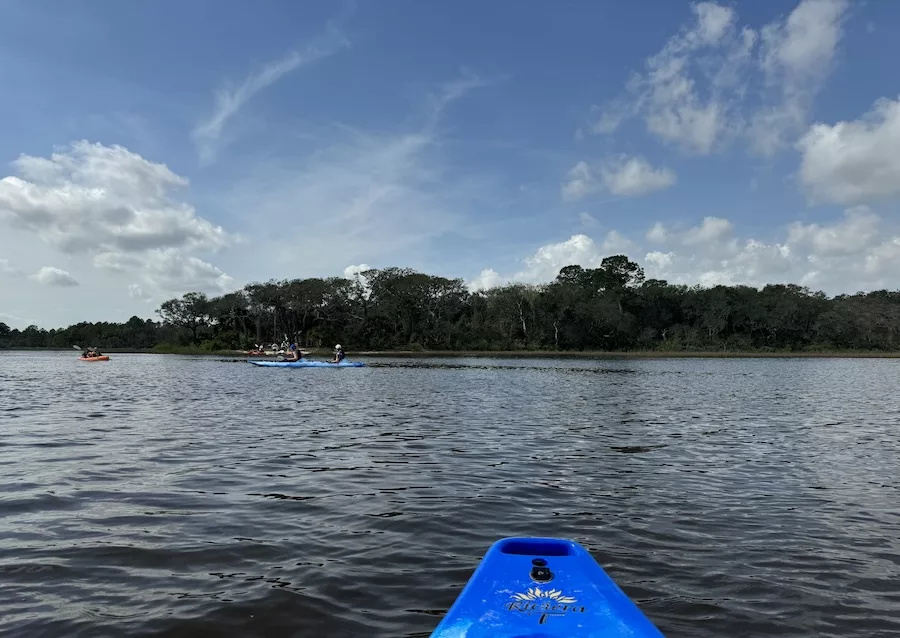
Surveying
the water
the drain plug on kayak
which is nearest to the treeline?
the water

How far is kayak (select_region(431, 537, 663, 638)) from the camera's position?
3.62 metres

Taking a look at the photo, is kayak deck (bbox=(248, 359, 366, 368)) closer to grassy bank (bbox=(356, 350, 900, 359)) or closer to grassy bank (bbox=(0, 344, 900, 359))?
grassy bank (bbox=(0, 344, 900, 359))

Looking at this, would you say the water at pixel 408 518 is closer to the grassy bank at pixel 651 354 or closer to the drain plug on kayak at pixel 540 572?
the drain plug on kayak at pixel 540 572

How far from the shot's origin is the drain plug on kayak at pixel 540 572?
14.6 ft

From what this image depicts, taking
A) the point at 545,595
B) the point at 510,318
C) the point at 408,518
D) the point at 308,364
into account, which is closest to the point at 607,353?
the point at 510,318

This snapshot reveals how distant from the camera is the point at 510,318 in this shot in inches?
3772

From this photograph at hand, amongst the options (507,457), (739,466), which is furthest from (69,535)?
(739,466)

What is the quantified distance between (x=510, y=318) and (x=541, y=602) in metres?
92.3

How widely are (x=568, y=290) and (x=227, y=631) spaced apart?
3869 inches

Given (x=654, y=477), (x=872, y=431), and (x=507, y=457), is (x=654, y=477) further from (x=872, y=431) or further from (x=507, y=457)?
(x=872, y=431)

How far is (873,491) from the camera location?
8.94m

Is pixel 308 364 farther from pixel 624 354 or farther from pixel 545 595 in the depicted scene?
pixel 624 354

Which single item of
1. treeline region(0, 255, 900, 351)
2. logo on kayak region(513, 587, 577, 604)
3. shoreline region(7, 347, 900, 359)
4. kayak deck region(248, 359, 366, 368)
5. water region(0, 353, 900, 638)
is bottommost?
water region(0, 353, 900, 638)

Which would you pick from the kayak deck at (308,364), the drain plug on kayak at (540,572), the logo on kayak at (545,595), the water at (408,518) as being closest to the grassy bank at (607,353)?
the kayak deck at (308,364)
